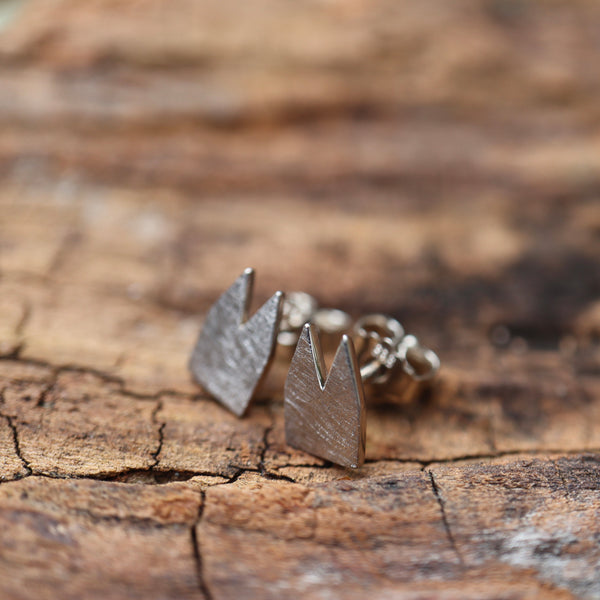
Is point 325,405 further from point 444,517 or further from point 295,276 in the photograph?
point 295,276

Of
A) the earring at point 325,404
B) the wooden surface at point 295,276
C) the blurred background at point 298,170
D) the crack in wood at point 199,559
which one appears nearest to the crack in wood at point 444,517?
the wooden surface at point 295,276

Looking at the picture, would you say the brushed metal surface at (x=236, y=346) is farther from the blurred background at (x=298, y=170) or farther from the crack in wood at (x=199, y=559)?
the crack in wood at (x=199, y=559)

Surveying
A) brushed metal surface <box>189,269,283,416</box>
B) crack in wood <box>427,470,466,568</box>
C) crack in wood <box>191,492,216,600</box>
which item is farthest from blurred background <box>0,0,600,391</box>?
crack in wood <box>427,470,466,568</box>

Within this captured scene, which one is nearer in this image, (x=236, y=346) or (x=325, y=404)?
(x=325, y=404)

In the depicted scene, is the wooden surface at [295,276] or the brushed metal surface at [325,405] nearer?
the wooden surface at [295,276]

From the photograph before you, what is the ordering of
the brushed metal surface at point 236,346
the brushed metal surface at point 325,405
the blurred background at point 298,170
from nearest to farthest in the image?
the brushed metal surface at point 325,405, the brushed metal surface at point 236,346, the blurred background at point 298,170

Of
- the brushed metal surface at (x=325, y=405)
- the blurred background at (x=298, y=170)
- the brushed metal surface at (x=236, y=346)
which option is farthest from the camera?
the blurred background at (x=298, y=170)

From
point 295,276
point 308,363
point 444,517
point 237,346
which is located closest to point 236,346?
point 237,346
